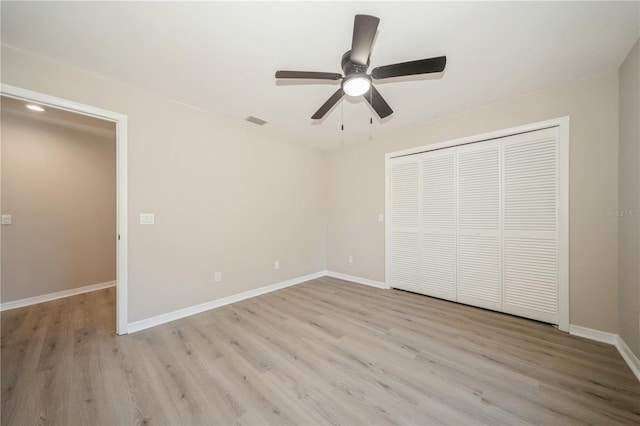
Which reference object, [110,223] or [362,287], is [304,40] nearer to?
[362,287]

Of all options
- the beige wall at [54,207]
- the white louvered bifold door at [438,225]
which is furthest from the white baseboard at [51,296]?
the white louvered bifold door at [438,225]

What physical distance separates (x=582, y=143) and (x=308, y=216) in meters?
3.67

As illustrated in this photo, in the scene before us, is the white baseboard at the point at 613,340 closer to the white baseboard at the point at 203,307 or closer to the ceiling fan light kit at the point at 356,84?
the ceiling fan light kit at the point at 356,84

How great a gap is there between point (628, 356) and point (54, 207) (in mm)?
6719

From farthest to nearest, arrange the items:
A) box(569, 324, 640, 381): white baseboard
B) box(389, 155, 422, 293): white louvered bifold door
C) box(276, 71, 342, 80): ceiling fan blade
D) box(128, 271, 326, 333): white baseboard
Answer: box(389, 155, 422, 293): white louvered bifold door, box(128, 271, 326, 333): white baseboard, box(569, 324, 640, 381): white baseboard, box(276, 71, 342, 80): ceiling fan blade

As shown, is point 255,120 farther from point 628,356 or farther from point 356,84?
point 628,356

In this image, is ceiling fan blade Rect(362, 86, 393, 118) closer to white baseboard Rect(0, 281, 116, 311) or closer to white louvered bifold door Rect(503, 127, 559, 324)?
white louvered bifold door Rect(503, 127, 559, 324)

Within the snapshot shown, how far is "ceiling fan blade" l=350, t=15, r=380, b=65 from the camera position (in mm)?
1306

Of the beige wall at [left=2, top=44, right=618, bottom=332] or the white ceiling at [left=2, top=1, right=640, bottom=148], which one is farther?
the beige wall at [left=2, top=44, right=618, bottom=332]

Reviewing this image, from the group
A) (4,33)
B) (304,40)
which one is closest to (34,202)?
(4,33)

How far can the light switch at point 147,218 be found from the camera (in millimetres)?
2529

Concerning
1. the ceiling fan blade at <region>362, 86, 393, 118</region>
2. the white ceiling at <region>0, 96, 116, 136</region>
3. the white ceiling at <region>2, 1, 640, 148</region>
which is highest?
the white ceiling at <region>2, 1, 640, 148</region>

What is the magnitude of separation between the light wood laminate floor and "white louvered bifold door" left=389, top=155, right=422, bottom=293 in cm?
89

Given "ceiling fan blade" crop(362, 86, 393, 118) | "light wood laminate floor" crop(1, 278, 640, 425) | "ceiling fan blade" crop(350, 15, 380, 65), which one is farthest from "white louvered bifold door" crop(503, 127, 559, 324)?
"ceiling fan blade" crop(350, 15, 380, 65)
